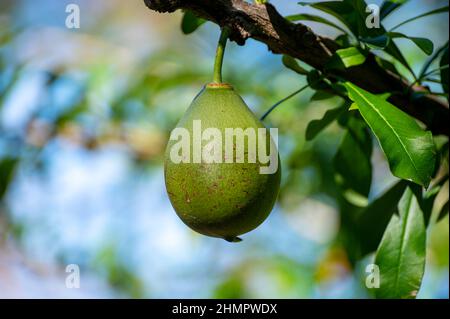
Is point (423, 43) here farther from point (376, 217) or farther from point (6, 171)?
point (6, 171)

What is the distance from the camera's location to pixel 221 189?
97 centimetres

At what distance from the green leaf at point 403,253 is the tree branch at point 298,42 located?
0.61 ft

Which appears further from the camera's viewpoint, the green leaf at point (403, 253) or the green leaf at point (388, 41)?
the green leaf at point (403, 253)

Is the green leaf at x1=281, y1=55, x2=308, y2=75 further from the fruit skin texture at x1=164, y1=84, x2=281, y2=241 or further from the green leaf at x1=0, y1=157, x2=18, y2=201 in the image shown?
the green leaf at x1=0, y1=157, x2=18, y2=201

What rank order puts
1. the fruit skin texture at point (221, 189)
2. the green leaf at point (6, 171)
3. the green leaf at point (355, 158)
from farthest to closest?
1. the green leaf at point (6, 171)
2. the green leaf at point (355, 158)
3. the fruit skin texture at point (221, 189)

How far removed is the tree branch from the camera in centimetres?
104

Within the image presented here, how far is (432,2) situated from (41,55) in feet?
5.81

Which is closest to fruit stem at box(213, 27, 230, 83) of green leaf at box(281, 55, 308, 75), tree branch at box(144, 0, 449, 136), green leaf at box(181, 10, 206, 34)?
tree branch at box(144, 0, 449, 136)

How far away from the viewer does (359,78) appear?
1.22 meters

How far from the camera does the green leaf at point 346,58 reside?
1125 millimetres

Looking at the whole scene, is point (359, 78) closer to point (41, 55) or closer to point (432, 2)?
point (41, 55)

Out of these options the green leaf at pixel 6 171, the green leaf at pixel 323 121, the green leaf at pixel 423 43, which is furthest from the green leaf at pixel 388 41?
the green leaf at pixel 6 171

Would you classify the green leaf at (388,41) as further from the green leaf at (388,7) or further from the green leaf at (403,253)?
the green leaf at (403,253)

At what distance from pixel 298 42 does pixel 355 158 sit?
1.49 feet
